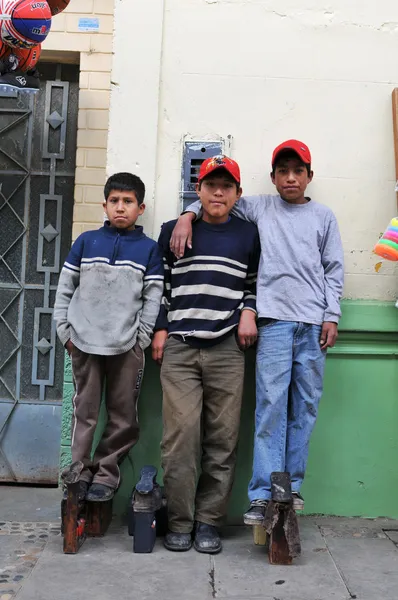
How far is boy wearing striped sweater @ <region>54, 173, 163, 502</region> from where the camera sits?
3758mm

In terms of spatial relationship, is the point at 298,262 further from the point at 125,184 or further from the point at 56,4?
the point at 56,4

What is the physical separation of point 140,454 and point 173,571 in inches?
35.9

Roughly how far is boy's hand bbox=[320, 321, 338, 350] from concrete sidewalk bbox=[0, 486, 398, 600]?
1.07 metres

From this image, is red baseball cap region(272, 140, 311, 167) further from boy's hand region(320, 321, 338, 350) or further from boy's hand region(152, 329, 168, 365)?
boy's hand region(152, 329, 168, 365)

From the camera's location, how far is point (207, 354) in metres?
3.80

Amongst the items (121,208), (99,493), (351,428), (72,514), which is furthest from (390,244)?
(72,514)

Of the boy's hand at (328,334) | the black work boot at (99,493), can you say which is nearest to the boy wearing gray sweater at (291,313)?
the boy's hand at (328,334)

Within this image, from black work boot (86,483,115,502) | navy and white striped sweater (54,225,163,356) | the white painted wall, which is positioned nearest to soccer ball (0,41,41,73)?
the white painted wall

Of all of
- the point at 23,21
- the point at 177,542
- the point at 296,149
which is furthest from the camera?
the point at 296,149

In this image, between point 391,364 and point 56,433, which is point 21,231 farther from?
point 391,364

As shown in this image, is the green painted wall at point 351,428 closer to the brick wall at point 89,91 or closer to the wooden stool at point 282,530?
the wooden stool at point 282,530

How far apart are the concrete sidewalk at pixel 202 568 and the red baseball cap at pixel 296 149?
2075 millimetres

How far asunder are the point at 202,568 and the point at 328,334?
1.36 m

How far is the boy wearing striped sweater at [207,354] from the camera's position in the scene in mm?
3705
